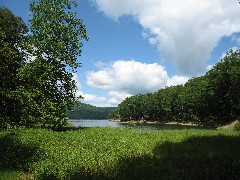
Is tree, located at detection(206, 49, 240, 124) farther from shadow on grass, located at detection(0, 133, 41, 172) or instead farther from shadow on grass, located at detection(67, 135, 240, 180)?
shadow on grass, located at detection(0, 133, 41, 172)

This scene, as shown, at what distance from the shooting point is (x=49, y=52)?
124 ft

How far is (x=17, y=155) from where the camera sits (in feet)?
58.7

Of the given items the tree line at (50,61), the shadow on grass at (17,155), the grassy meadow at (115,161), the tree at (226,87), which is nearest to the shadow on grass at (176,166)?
the grassy meadow at (115,161)

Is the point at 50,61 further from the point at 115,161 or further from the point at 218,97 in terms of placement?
the point at 218,97

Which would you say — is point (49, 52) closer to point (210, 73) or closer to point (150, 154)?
point (150, 154)

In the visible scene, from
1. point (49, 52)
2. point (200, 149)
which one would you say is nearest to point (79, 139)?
point (200, 149)

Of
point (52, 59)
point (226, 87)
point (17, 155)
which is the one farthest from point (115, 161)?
point (226, 87)

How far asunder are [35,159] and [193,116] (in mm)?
129693

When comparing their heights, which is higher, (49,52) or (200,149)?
(49,52)

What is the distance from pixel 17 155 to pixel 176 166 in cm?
898

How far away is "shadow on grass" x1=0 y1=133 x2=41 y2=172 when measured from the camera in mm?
15875

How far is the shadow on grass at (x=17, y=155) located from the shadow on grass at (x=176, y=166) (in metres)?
3.41

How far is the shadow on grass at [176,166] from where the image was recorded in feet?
47.2

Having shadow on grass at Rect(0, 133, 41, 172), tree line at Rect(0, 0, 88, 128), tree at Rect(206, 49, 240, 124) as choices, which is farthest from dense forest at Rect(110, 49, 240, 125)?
shadow on grass at Rect(0, 133, 41, 172)
